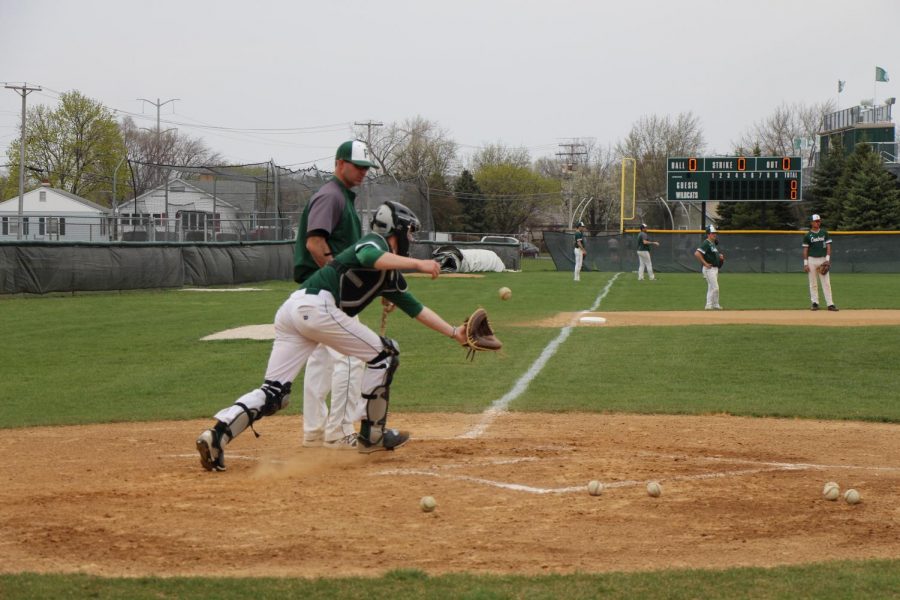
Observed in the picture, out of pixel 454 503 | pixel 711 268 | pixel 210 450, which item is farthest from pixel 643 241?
pixel 454 503

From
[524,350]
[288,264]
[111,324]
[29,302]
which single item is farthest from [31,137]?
[524,350]

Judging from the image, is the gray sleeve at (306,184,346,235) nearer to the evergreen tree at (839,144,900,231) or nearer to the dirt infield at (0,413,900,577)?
the dirt infield at (0,413,900,577)

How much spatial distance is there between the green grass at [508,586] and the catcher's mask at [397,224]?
3.02 metres

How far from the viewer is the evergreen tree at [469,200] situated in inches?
3253

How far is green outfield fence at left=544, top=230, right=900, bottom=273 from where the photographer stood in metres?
44.9

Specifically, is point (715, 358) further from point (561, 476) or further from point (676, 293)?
point (676, 293)

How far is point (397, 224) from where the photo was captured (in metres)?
7.10

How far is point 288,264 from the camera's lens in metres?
37.6

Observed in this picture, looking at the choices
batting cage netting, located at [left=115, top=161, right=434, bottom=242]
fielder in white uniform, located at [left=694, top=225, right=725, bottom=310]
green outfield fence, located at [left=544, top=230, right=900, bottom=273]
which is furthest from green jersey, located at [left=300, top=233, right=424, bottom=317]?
green outfield fence, located at [left=544, top=230, right=900, bottom=273]

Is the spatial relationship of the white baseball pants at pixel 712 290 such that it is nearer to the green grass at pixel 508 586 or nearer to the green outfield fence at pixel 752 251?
the green grass at pixel 508 586

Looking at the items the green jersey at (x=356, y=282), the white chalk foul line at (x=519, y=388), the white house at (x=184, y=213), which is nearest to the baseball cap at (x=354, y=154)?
the green jersey at (x=356, y=282)

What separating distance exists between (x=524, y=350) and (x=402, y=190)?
111 feet

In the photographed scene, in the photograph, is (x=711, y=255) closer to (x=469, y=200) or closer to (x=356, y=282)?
(x=356, y=282)

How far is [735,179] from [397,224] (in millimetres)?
40269
